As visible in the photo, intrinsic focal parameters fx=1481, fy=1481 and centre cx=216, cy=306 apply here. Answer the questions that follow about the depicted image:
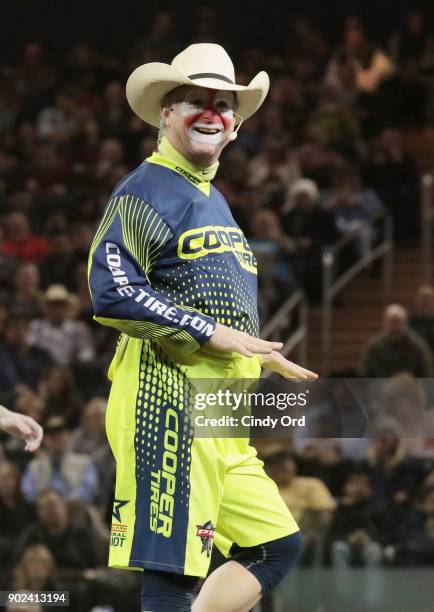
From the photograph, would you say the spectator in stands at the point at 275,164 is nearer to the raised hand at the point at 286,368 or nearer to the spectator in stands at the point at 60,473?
the spectator in stands at the point at 60,473

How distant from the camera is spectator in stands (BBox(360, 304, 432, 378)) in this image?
1054 cm

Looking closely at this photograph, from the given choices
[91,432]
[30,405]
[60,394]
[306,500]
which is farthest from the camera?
[60,394]

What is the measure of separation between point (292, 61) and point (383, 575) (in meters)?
10.9

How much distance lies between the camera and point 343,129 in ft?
48.1

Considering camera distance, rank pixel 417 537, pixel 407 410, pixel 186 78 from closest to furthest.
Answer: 1. pixel 186 78
2. pixel 407 410
3. pixel 417 537

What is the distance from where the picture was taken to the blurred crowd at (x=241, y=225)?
752 cm

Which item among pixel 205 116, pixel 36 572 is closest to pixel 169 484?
pixel 205 116

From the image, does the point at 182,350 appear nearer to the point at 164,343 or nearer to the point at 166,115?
the point at 164,343

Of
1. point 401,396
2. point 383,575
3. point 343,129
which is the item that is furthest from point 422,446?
point 343,129

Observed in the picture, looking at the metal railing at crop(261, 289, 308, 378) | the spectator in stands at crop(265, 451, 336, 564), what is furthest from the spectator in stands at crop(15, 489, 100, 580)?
the metal railing at crop(261, 289, 308, 378)

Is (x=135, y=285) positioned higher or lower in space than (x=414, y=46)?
lower

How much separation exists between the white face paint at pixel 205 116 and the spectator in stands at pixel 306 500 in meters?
2.57

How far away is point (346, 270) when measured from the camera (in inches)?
512

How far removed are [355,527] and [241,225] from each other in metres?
5.52
